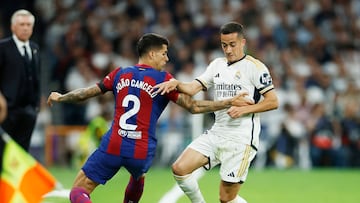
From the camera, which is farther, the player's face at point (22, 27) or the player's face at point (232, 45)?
the player's face at point (22, 27)

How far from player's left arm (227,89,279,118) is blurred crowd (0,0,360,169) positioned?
9.49 meters

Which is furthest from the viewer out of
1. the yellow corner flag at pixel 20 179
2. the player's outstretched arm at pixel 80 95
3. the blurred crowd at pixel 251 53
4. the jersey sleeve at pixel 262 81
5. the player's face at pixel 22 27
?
the blurred crowd at pixel 251 53

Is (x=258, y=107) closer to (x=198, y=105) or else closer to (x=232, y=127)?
(x=232, y=127)

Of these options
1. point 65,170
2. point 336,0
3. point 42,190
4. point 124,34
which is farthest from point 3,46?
point 336,0

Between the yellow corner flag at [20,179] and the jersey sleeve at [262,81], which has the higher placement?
the jersey sleeve at [262,81]

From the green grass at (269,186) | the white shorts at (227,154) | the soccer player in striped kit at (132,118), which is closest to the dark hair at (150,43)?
the soccer player in striped kit at (132,118)

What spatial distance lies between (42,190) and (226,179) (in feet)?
6.71

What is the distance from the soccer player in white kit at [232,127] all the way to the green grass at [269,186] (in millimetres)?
2390

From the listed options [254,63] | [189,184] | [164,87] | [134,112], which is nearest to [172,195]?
[189,184]

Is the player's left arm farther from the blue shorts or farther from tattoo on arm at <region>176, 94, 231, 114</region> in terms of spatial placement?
the blue shorts

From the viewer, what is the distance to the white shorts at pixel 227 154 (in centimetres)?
916

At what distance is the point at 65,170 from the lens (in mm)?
17234

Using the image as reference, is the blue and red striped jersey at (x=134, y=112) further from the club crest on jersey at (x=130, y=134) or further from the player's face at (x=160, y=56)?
the player's face at (x=160, y=56)

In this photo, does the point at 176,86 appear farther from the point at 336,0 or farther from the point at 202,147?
the point at 336,0
